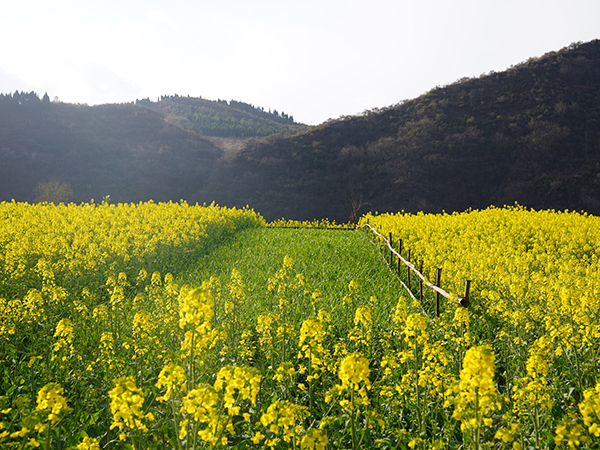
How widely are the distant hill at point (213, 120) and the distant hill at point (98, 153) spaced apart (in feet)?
46.4

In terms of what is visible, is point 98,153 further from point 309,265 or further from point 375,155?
point 309,265

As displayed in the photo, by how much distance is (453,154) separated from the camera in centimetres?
3459

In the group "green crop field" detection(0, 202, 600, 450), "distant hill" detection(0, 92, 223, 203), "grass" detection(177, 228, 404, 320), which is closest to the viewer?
"green crop field" detection(0, 202, 600, 450)

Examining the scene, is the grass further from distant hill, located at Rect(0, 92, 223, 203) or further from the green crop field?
distant hill, located at Rect(0, 92, 223, 203)

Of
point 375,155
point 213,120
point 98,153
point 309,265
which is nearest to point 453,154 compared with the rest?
point 375,155

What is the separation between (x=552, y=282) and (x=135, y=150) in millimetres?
44818

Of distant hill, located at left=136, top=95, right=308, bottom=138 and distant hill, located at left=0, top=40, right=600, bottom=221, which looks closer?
distant hill, located at left=0, top=40, right=600, bottom=221

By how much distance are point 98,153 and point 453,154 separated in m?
40.0

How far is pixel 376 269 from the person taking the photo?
8.81 m

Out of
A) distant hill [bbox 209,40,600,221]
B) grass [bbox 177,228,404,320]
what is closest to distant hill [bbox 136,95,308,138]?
distant hill [bbox 209,40,600,221]

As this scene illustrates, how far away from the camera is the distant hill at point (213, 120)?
67.5 meters

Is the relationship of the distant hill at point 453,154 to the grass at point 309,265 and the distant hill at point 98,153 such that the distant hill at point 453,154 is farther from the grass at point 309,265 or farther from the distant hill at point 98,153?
the grass at point 309,265

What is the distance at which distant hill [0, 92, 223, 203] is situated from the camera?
34844 millimetres

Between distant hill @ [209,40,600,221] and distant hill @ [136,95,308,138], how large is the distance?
2029cm
